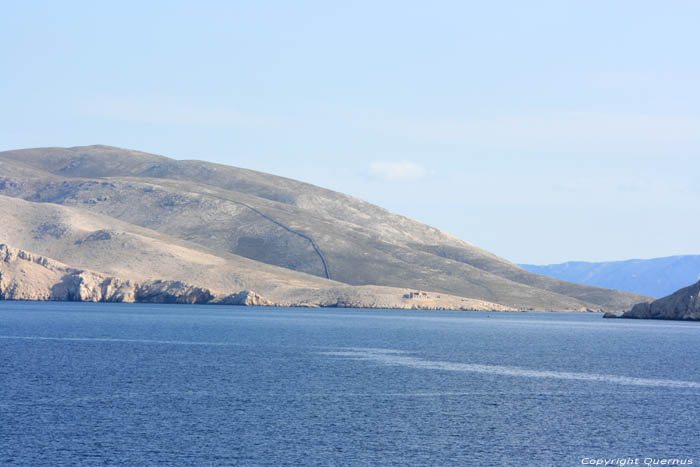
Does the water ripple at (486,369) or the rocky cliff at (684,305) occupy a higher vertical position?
the rocky cliff at (684,305)

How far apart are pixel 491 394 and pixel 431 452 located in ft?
70.3

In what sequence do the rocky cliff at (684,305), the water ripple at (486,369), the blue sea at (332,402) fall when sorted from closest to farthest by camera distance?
the blue sea at (332,402)
the water ripple at (486,369)
the rocky cliff at (684,305)

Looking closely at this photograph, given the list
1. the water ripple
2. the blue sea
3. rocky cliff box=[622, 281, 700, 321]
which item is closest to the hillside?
rocky cliff box=[622, 281, 700, 321]

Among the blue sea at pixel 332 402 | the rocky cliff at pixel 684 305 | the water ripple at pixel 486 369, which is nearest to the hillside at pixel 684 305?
the rocky cliff at pixel 684 305

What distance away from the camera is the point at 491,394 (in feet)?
213

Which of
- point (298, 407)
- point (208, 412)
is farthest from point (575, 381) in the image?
point (208, 412)

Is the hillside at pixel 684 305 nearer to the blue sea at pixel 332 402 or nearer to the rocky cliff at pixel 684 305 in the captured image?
the rocky cliff at pixel 684 305

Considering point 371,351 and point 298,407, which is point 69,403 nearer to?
point 298,407

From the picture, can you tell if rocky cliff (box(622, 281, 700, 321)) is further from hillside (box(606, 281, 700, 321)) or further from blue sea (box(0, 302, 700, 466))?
blue sea (box(0, 302, 700, 466))

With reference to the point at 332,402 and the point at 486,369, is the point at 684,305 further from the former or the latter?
the point at 332,402

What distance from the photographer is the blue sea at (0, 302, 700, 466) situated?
4406cm

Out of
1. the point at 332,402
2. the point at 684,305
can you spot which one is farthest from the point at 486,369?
the point at 684,305

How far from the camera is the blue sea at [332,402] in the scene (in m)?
44.1

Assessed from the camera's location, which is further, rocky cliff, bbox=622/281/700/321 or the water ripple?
rocky cliff, bbox=622/281/700/321
